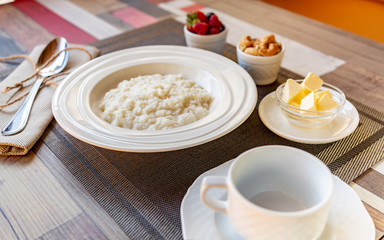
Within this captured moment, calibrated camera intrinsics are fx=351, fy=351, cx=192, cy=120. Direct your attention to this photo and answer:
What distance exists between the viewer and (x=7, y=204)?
0.79 meters

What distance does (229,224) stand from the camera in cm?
65

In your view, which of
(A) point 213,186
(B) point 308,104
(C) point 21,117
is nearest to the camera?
(A) point 213,186

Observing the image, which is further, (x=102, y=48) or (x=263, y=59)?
(x=102, y=48)

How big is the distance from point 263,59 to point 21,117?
759mm

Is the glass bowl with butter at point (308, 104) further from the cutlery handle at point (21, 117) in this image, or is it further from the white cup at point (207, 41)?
the cutlery handle at point (21, 117)

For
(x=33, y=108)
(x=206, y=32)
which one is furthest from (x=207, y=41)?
(x=33, y=108)

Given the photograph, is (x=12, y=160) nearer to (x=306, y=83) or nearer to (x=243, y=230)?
(x=243, y=230)

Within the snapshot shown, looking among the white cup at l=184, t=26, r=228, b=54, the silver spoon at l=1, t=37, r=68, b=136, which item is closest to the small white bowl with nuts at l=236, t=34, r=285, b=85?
the white cup at l=184, t=26, r=228, b=54

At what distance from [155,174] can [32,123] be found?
1.35ft

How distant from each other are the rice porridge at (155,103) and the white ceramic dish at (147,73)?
39 mm

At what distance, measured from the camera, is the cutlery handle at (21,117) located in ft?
3.17

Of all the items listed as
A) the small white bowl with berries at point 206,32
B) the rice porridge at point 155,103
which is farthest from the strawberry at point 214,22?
the rice porridge at point 155,103

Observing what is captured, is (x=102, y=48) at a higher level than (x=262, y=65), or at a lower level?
lower

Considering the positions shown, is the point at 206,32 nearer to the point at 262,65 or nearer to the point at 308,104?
the point at 262,65
